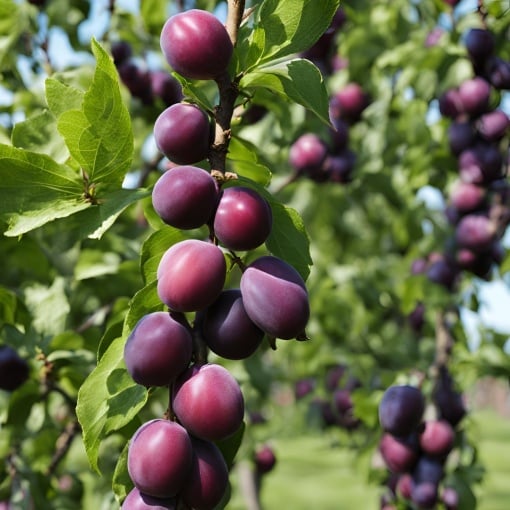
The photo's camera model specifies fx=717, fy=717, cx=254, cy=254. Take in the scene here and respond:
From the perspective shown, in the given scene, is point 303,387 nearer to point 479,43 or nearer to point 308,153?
point 308,153

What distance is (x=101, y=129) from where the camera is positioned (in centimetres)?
84

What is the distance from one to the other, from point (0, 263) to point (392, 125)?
1287mm

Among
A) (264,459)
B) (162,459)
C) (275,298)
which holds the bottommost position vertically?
(264,459)

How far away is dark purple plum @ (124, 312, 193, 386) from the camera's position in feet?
2.45

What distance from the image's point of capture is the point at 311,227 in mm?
3057

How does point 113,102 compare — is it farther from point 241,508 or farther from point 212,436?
point 241,508

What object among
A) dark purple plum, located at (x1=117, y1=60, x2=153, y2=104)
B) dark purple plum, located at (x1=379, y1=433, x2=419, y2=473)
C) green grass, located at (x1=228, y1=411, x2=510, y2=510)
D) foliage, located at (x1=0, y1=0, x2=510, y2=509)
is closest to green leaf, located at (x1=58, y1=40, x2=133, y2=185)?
foliage, located at (x1=0, y1=0, x2=510, y2=509)

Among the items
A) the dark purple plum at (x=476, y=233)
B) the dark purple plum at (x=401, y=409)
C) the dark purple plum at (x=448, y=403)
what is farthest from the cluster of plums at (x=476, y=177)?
the dark purple plum at (x=401, y=409)

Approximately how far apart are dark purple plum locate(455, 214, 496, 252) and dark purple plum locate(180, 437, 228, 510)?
1390 mm

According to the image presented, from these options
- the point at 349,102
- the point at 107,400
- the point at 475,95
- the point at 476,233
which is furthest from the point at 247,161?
the point at 349,102

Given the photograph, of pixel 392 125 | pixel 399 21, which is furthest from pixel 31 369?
pixel 399 21

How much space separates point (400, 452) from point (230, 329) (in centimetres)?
101

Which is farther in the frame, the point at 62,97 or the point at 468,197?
the point at 468,197

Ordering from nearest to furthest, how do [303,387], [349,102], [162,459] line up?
[162,459] → [349,102] → [303,387]
